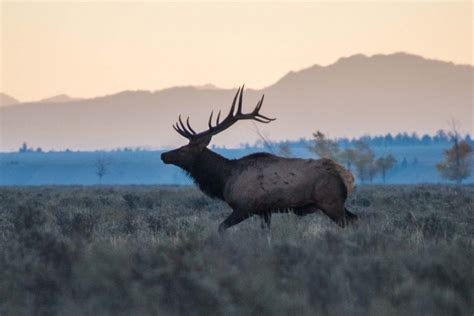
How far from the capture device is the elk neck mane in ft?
57.8

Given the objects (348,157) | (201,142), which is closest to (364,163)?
(348,157)

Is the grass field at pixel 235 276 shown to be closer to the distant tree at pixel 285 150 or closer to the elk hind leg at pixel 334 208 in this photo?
the elk hind leg at pixel 334 208

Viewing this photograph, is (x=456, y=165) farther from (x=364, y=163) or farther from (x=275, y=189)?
(x=275, y=189)

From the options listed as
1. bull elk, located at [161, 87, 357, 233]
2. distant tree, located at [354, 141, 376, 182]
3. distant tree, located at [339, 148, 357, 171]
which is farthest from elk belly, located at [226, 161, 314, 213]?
distant tree, located at [354, 141, 376, 182]

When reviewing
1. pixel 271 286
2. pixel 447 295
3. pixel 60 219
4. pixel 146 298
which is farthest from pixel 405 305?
pixel 60 219

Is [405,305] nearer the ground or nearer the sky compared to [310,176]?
nearer the ground

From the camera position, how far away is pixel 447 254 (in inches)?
462

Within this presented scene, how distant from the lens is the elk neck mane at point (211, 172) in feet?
57.8

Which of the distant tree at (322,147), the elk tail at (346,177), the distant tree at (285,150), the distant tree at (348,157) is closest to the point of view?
the elk tail at (346,177)

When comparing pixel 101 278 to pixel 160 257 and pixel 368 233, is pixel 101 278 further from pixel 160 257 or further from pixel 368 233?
pixel 368 233

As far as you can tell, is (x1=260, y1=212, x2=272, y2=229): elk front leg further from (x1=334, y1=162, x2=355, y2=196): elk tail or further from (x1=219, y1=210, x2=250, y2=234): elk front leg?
(x1=334, y1=162, x2=355, y2=196): elk tail

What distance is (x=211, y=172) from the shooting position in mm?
17797

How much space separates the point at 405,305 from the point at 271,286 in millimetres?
1345

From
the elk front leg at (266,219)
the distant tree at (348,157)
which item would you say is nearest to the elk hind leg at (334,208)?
the elk front leg at (266,219)
